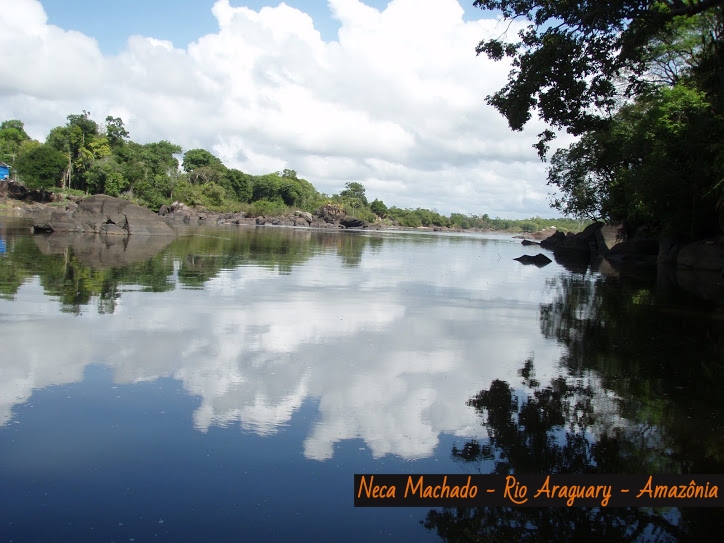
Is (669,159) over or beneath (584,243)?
over

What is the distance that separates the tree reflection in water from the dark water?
26 millimetres

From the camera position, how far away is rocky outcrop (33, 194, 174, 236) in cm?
3334

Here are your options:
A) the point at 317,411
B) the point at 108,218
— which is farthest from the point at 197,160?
the point at 317,411

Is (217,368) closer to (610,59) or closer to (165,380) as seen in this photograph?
(165,380)

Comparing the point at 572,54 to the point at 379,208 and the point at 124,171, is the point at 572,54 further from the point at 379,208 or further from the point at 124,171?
the point at 379,208

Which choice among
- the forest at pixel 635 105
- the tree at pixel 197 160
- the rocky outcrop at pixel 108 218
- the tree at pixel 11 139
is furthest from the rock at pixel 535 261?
the tree at pixel 197 160

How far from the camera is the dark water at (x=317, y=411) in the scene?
3.75m

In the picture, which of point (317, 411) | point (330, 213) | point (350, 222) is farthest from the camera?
point (330, 213)

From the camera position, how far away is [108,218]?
34156 mm

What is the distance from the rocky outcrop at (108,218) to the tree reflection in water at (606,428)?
2977 cm

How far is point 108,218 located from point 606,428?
34087mm

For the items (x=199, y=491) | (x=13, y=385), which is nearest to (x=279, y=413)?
(x=199, y=491)

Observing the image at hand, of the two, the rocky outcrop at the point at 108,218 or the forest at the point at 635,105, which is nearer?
the forest at the point at 635,105

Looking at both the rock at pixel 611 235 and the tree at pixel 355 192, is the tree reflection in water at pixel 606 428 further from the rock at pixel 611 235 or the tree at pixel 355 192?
the tree at pixel 355 192
